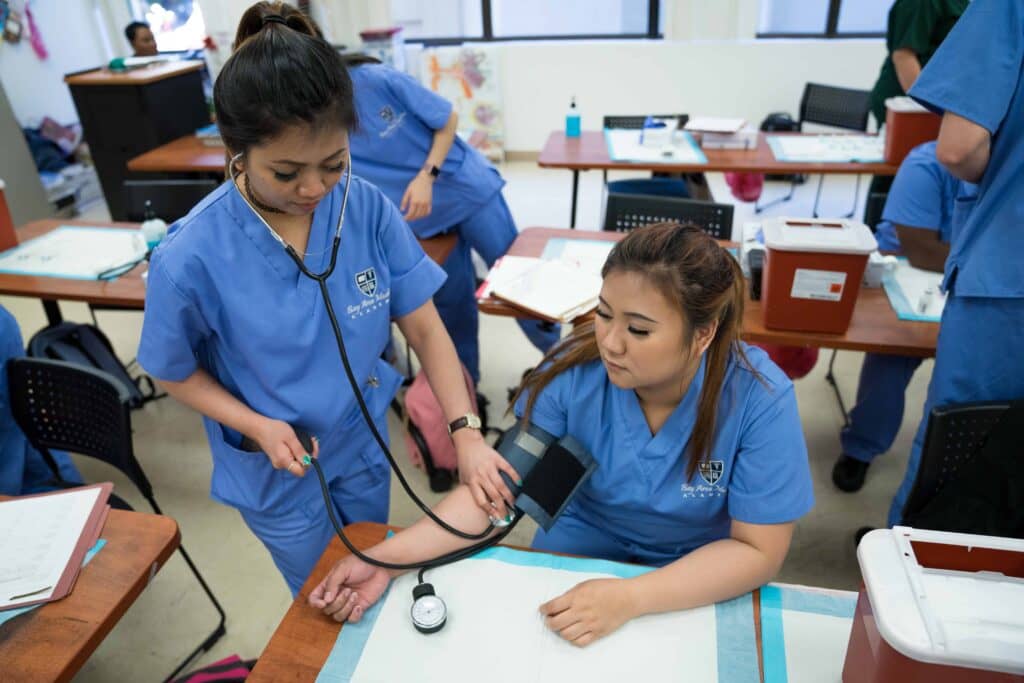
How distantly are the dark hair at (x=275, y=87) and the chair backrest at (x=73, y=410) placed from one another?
0.79m

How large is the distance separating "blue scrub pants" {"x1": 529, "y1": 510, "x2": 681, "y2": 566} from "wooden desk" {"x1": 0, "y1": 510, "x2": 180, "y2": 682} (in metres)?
0.62

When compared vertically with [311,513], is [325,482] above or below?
above

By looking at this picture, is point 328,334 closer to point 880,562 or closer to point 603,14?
point 880,562

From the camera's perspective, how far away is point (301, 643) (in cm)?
91

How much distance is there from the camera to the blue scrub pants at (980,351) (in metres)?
1.36

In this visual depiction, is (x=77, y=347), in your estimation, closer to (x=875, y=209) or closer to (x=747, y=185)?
(x=875, y=209)

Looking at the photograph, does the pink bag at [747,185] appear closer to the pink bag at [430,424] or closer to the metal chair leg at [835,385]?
the metal chair leg at [835,385]

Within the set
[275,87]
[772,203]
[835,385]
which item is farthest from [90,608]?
[772,203]

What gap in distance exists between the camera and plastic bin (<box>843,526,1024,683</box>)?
61 cm

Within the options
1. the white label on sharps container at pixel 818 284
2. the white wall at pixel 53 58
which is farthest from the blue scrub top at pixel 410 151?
→ the white wall at pixel 53 58

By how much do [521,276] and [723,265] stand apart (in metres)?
0.93

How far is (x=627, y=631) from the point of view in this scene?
91 centimetres

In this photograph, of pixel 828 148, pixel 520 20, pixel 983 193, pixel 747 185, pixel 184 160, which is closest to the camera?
pixel 983 193

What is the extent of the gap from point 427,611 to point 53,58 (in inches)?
211
